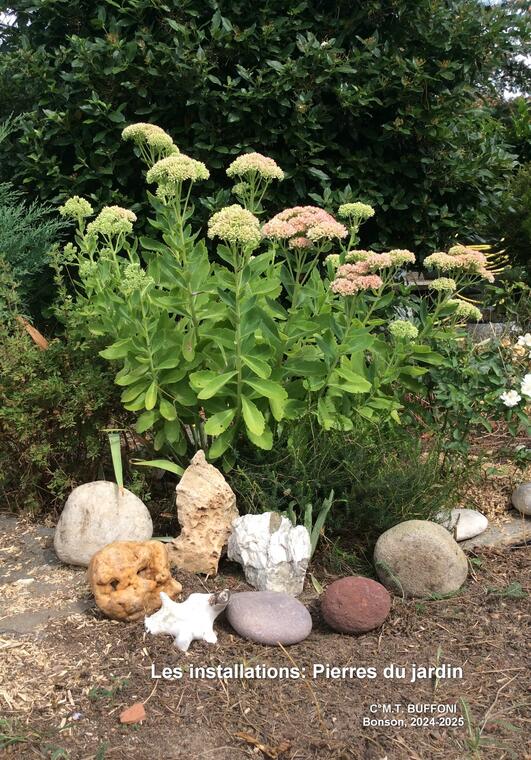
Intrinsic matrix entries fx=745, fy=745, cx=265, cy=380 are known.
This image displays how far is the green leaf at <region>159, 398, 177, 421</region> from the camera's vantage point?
9.72 ft

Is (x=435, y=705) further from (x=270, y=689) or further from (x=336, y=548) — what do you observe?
(x=336, y=548)

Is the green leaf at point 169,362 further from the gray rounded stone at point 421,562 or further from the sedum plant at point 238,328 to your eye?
the gray rounded stone at point 421,562

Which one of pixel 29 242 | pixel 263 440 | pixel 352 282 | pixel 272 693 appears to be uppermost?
pixel 29 242

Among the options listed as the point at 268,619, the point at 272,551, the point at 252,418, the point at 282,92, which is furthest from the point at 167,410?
the point at 282,92

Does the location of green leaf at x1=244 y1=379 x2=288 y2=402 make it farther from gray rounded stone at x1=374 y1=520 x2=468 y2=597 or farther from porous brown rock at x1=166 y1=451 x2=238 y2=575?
gray rounded stone at x1=374 y1=520 x2=468 y2=597

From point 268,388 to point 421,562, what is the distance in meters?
0.85

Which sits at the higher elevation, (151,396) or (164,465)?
(151,396)

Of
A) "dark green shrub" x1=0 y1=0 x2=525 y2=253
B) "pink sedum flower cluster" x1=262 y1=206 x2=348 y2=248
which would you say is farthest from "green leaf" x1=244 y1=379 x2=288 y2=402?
"dark green shrub" x1=0 y1=0 x2=525 y2=253

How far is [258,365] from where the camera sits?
2.78 m

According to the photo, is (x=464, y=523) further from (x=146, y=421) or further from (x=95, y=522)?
(x=95, y=522)

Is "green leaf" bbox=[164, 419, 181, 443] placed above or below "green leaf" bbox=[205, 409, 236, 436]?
below

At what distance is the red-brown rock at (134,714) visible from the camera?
2.00 m

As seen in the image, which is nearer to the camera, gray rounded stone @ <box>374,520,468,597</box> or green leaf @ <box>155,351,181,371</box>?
gray rounded stone @ <box>374,520,468,597</box>

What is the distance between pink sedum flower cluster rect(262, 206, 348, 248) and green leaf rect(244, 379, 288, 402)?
54 centimetres
